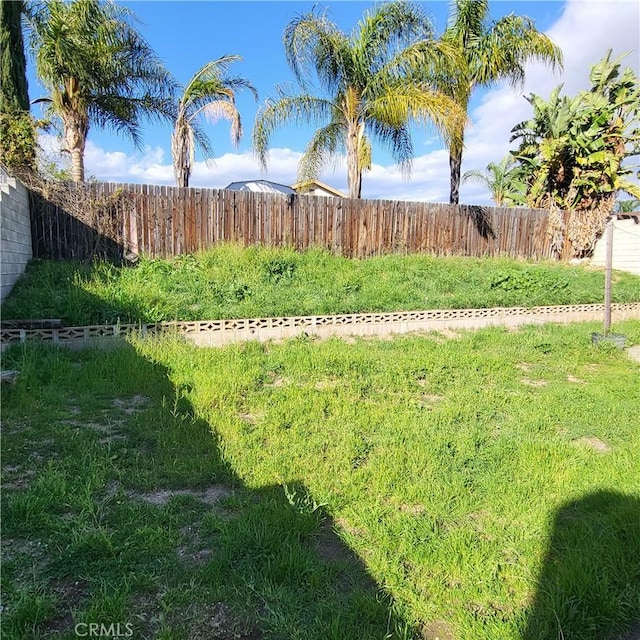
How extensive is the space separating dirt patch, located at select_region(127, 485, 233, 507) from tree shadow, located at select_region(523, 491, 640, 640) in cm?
155

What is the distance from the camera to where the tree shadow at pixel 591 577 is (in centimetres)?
160

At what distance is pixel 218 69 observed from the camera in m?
10.7

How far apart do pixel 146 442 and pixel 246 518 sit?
1.17m

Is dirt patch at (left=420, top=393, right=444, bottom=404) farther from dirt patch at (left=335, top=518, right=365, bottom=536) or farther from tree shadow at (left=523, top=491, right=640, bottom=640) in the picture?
dirt patch at (left=335, top=518, right=365, bottom=536)

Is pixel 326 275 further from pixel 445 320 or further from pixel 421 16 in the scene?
pixel 421 16

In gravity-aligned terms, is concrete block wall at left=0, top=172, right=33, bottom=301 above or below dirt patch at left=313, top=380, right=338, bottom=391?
above

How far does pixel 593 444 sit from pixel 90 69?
11.4m

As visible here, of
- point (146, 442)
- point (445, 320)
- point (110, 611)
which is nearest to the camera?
point (110, 611)

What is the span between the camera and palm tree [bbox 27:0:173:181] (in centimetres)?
837

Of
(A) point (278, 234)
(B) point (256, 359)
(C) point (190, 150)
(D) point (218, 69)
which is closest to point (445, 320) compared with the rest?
(B) point (256, 359)

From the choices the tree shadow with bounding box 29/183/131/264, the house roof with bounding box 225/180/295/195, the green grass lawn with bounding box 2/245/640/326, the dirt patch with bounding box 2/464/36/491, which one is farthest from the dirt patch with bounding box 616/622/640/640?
the house roof with bounding box 225/180/295/195

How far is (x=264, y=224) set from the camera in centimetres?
893

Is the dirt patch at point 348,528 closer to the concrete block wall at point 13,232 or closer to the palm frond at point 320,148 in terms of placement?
the concrete block wall at point 13,232
